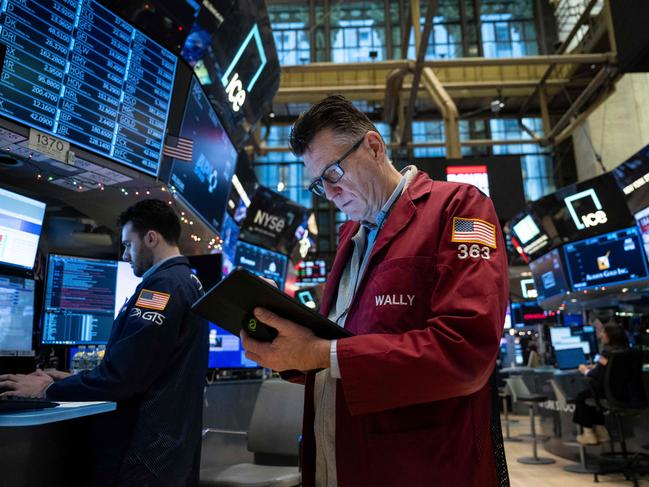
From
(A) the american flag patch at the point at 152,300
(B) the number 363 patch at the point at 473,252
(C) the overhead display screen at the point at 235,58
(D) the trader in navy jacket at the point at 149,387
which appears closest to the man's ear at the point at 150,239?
(D) the trader in navy jacket at the point at 149,387

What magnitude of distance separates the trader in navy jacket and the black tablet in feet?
3.65

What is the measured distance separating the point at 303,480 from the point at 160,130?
242 centimetres

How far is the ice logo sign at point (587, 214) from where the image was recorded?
26.8 ft

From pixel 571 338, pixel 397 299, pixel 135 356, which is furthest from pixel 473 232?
pixel 571 338

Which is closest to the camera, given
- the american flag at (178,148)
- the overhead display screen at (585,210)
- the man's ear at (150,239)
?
the man's ear at (150,239)

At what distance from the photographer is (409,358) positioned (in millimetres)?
1159

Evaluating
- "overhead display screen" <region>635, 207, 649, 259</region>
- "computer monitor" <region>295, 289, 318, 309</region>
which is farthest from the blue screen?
"computer monitor" <region>295, 289, 318, 309</region>

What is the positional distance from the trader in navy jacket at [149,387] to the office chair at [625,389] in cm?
536

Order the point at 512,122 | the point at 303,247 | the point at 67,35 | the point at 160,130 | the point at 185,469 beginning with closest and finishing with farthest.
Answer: the point at 185,469
the point at 67,35
the point at 160,130
the point at 303,247
the point at 512,122

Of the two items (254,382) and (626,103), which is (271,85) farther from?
(626,103)

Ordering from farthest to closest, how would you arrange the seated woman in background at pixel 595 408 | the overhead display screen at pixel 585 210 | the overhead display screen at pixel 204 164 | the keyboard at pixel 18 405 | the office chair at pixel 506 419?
the office chair at pixel 506 419
the overhead display screen at pixel 585 210
the seated woman in background at pixel 595 408
the overhead display screen at pixel 204 164
the keyboard at pixel 18 405

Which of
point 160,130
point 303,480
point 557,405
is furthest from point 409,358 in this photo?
point 557,405

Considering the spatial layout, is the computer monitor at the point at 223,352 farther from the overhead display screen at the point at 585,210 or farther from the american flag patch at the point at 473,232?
the overhead display screen at the point at 585,210

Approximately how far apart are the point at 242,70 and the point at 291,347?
11.6ft
